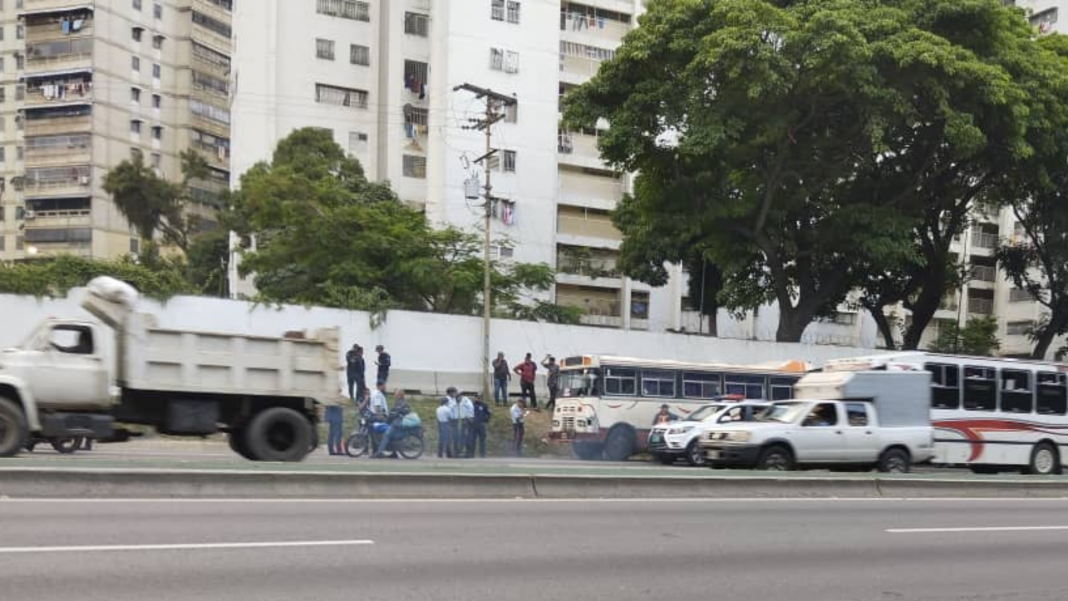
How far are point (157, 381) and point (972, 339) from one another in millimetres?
52278

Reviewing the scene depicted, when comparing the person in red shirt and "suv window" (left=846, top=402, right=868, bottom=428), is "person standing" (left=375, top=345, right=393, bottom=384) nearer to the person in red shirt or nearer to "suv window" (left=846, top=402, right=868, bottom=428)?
the person in red shirt

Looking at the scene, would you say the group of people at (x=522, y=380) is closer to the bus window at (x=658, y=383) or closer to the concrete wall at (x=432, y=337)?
the concrete wall at (x=432, y=337)

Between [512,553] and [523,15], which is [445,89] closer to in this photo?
[523,15]

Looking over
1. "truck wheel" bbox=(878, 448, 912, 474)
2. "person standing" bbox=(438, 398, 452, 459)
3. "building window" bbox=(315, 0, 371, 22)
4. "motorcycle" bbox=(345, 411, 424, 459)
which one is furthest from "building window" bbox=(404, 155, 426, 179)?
"truck wheel" bbox=(878, 448, 912, 474)

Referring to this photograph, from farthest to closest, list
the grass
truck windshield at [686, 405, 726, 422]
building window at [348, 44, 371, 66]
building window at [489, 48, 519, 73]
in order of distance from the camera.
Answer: building window at [348, 44, 371, 66], building window at [489, 48, 519, 73], the grass, truck windshield at [686, 405, 726, 422]

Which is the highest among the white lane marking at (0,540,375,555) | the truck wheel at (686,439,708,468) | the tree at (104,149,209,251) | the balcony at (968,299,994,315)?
the tree at (104,149,209,251)

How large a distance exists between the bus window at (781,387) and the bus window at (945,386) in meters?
6.44

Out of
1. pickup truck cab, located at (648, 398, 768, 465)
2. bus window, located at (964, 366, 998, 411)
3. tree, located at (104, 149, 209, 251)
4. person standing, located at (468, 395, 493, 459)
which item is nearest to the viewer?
pickup truck cab, located at (648, 398, 768, 465)

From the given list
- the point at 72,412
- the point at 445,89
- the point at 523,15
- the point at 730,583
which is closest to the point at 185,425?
the point at 72,412

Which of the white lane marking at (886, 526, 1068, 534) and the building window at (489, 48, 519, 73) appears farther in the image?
the building window at (489, 48, 519, 73)

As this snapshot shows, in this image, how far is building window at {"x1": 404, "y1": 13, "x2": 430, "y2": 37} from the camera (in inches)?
2132

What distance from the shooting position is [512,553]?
8930 millimetres

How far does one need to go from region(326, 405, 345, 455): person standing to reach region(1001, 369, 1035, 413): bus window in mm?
14909

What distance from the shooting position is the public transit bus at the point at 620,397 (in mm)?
26219
